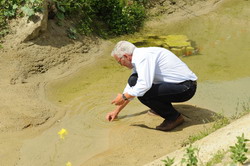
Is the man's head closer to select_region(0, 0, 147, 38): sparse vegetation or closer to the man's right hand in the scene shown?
the man's right hand

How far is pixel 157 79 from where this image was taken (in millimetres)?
5098

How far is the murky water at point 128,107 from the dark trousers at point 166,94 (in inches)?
11.3

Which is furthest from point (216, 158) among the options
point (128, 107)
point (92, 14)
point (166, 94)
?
point (92, 14)

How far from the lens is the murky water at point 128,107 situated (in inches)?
194

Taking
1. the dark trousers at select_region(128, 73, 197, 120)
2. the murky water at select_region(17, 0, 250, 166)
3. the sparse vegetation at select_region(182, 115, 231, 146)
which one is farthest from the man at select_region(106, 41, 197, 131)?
the sparse vegetation at select_region(182, 115, 231, 146)

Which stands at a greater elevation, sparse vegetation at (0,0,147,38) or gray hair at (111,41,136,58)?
gray hair at (111,41,136,58)

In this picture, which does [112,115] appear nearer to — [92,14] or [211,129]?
[211,129]

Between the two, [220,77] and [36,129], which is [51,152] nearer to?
[36,129]

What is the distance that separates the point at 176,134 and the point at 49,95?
2.24 metres

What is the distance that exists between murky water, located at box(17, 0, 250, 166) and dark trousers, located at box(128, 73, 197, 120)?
0.29m

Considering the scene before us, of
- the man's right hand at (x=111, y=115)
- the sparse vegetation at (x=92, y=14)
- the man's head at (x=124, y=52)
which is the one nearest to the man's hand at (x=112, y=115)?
the man's right hand at (x=111, y=115)

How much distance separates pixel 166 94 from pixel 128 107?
1175 millimetres

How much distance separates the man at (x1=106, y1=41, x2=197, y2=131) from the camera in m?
4.79

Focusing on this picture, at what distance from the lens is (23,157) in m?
4.93
